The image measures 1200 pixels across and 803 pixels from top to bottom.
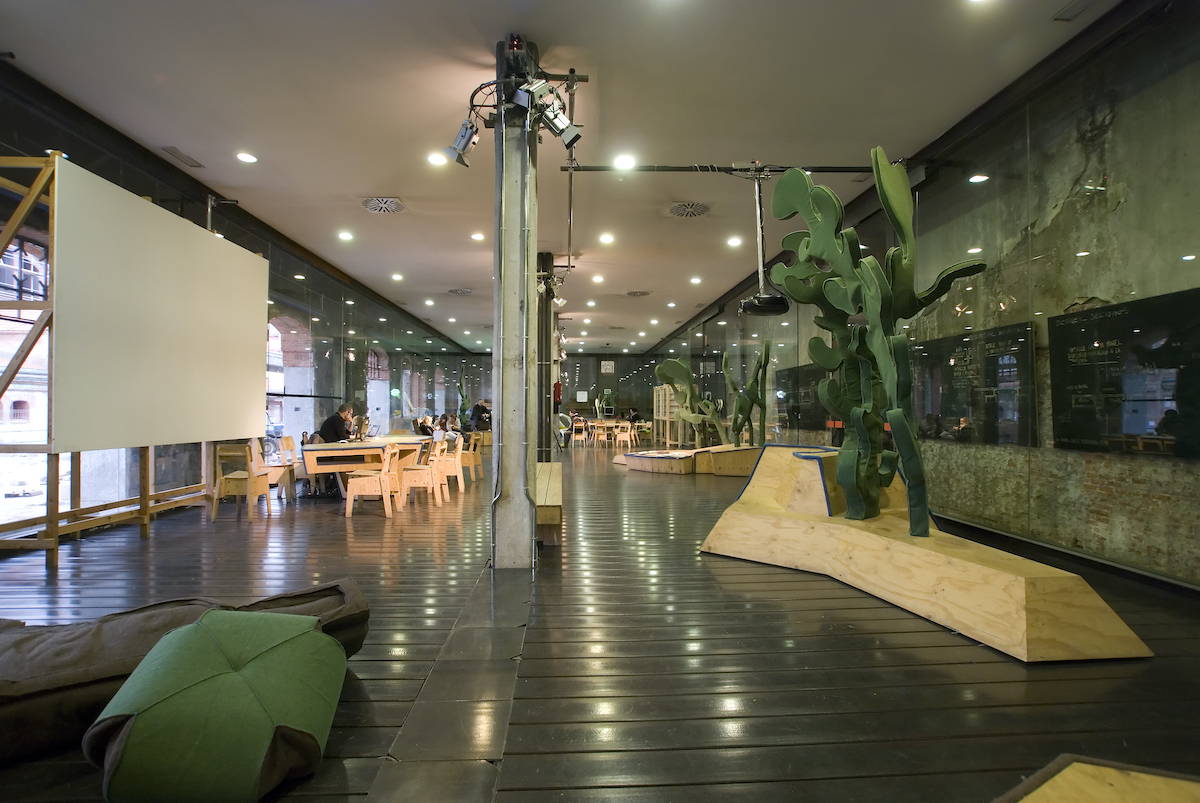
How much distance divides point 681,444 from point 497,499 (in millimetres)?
10767

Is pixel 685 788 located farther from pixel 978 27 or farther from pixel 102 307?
pixel 102 307

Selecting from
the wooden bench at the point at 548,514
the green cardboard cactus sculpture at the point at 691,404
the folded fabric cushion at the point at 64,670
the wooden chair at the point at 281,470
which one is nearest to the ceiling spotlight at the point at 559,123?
the wooden bench at the point at 548,514

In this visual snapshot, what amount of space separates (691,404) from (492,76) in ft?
29.1

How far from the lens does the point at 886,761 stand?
1770mm

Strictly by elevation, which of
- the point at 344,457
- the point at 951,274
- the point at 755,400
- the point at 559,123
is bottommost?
the point at 344,457

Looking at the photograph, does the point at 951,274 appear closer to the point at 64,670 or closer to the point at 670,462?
the point at 64,670

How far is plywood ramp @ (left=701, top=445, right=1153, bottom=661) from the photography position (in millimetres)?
2523

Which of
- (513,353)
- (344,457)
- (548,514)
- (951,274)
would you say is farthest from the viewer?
(344,457)

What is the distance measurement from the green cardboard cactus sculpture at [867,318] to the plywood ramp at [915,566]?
0.79 ft

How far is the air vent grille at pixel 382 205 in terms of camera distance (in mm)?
7207

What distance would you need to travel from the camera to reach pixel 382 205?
7.35 metres

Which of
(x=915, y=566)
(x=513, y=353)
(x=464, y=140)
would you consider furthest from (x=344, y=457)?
(x=915, y=566)

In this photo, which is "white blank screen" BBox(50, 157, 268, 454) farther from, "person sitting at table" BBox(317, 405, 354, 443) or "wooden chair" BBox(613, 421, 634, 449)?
"wooden chair" BBox(613, 421, 634, 449)

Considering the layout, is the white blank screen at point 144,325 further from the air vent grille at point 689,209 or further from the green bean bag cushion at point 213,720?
the air vent grille at point 689,209
